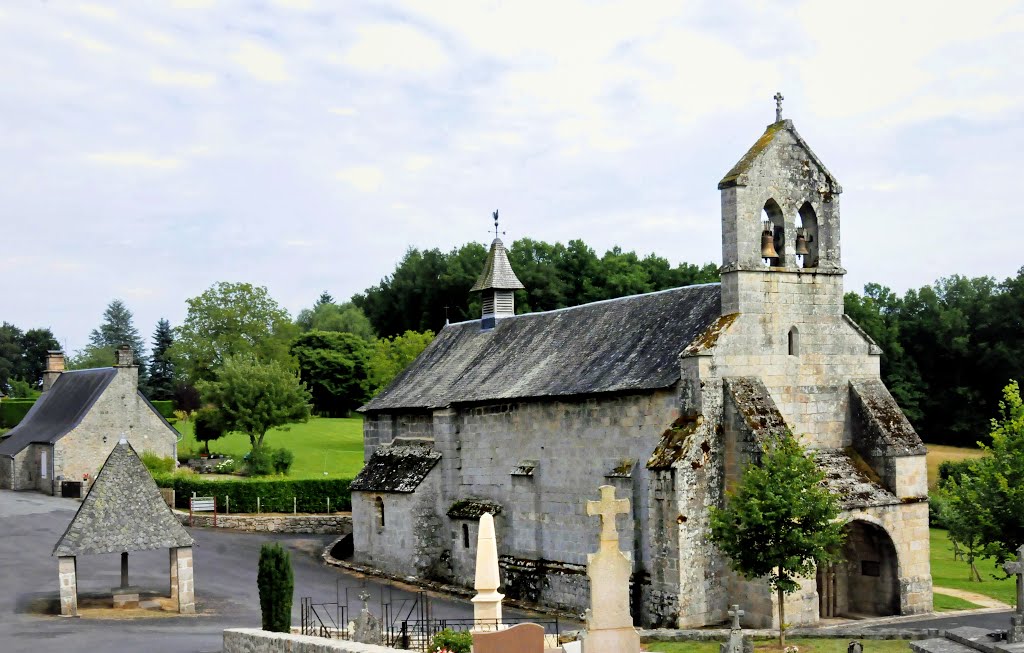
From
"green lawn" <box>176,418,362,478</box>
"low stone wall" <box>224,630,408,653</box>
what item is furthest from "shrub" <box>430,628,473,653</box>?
"green lawn" <box>176,418,362,478</box>

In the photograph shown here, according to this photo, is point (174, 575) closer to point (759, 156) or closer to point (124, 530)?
point (124, 530)

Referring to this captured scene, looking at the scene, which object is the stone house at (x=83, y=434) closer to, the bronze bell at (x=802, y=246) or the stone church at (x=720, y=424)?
the stone church at (x=720, y=424)

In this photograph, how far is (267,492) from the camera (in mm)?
44844

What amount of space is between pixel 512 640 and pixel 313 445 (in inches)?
2028

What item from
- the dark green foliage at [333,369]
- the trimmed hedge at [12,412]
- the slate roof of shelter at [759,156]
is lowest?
the trimmed hedge at [12,412]

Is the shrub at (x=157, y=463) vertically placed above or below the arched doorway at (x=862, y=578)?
above

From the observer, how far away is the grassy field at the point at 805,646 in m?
20.8

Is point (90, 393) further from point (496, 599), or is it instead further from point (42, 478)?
point (496, 599)

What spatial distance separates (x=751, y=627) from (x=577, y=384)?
7.95m

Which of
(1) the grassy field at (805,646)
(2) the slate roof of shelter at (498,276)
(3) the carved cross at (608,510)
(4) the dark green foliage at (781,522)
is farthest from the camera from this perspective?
(2) the slate roof of shelter at (498,276)

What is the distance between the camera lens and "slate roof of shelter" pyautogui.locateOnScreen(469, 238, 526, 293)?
38.5 meters

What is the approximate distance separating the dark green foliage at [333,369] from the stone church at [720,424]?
52150 mm

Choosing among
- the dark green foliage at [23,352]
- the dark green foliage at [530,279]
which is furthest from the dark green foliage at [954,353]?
the dark green foliage at [23,352]

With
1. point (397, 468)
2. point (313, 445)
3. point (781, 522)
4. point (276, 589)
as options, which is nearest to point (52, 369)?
point (313, 445)
